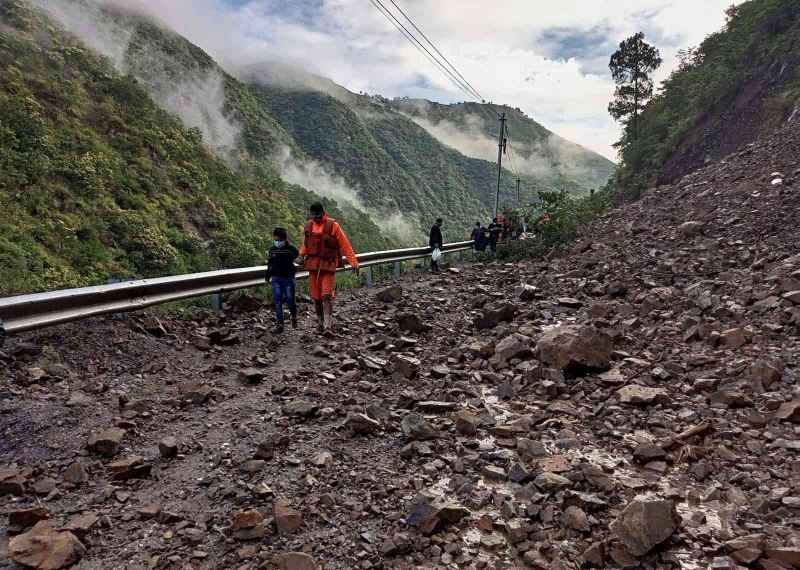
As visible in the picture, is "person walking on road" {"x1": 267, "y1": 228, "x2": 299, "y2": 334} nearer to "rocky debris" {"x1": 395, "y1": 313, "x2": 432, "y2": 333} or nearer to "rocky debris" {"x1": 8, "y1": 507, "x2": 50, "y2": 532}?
"rocky debris" {"x1": 395, "y1": 313, "x2": 432, "y2": 333}

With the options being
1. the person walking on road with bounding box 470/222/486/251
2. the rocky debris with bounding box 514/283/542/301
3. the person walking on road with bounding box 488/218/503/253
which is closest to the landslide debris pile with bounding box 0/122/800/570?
the rocky debris with bounding box 514/283/542/301

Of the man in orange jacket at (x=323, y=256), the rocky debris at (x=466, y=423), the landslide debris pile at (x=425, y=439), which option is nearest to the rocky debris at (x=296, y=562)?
the landslide debris pile at (x=425, y=439)

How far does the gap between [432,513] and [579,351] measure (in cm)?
286

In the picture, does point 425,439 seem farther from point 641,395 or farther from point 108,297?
point 108,297

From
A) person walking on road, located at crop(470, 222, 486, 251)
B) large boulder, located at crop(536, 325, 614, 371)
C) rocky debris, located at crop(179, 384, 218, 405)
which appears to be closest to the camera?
rocky debris, located at crop(179, 384, 218, 405)

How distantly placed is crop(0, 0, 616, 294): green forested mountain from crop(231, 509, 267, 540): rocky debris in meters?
5.51

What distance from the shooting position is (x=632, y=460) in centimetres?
338

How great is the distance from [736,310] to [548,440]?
342 cm

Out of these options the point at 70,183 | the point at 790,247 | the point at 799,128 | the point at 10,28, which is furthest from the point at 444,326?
the point at 10,28

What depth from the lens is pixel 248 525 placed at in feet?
8.93

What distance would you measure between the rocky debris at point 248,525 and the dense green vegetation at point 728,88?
22258 millimetres

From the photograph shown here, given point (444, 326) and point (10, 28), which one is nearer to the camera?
point (444, 326)

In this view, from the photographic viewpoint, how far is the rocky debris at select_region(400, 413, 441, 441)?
3779 millimetres

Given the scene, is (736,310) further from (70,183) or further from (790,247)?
(70,183)
